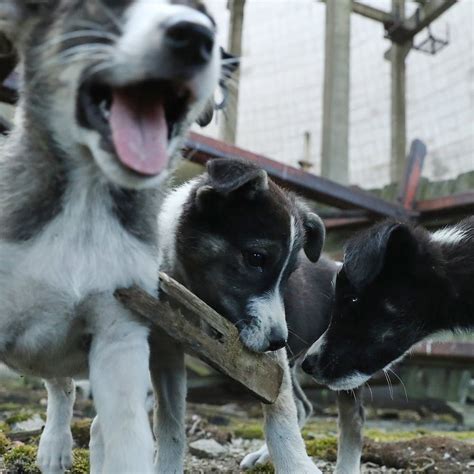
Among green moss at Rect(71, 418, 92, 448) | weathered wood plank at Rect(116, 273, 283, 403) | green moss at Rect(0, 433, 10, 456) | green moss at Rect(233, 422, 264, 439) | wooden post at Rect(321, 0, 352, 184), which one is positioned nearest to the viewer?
weathered wood plank at Rect(116, 273, 283, 403)

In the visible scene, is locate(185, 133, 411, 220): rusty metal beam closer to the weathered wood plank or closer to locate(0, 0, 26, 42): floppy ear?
the weathered wood plank

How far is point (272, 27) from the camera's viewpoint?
22.1 m

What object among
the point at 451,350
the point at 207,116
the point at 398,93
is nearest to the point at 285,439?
the point at 207,116

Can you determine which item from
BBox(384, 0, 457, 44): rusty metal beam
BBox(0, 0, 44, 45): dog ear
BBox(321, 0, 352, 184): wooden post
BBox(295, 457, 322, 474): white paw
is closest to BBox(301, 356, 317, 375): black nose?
BBox(295, 457, 322, 474): white paw

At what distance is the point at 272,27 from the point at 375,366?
18706 millimetres

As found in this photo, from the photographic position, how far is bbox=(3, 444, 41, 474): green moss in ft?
12.5

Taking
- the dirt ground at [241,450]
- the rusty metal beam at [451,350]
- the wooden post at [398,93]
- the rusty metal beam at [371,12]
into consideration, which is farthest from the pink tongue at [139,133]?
the wooden post at [398,93]

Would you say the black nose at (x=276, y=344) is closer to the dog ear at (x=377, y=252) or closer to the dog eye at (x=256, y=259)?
the dog eye at (x=256, y=259)

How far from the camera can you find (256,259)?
13.6 ft

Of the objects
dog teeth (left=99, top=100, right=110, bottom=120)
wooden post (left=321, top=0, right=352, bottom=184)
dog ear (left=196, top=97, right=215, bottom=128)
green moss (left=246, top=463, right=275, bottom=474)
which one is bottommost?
green moss (left=246, top=463, right=275, bottom=474)

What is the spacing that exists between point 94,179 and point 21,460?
1749mm

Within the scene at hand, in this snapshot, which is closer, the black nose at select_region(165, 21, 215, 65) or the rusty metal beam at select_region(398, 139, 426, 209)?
the black nose at select_region(165, 21, 215, 65)

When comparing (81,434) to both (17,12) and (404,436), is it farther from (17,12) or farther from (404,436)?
(17,12)

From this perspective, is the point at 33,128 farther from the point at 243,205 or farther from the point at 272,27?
the point at 272,27
